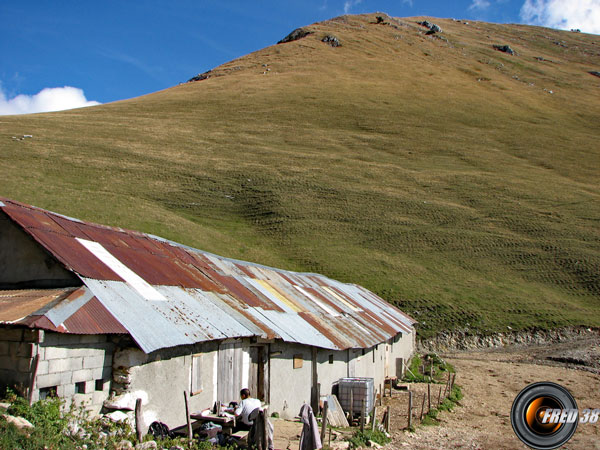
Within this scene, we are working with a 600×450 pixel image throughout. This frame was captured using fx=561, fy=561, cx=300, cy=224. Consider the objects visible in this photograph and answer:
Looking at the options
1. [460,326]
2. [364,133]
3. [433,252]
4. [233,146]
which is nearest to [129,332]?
[460,326]

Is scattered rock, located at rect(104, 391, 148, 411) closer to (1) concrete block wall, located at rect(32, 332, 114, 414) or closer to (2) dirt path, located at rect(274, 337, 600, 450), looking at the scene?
(1) concrete block wall, located at rect(32, 332, 114, 414)

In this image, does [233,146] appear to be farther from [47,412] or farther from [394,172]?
[47,412]

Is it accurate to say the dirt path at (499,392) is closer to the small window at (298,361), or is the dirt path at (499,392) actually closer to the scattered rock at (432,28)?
the small window at (298,361)

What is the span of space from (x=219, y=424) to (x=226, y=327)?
7.20ft

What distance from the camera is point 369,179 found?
65.7 metres

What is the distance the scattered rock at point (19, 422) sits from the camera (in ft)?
24.9

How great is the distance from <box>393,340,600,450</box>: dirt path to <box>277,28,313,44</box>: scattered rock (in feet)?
430

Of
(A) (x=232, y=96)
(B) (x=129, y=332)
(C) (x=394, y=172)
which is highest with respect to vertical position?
(A) (x=232, y=96)

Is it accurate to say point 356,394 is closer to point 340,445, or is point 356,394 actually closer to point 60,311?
point 340,445

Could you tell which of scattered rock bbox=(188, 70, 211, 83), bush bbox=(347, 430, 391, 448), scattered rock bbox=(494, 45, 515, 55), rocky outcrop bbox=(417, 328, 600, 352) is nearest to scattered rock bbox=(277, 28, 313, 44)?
scattered rock bbox=(188, 70, 211, 83)

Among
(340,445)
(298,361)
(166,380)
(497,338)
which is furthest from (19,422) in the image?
(497,338)

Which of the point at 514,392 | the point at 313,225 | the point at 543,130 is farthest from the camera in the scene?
the point at 543,130

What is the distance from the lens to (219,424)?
1132 cm

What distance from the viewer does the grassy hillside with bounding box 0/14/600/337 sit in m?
44.8
